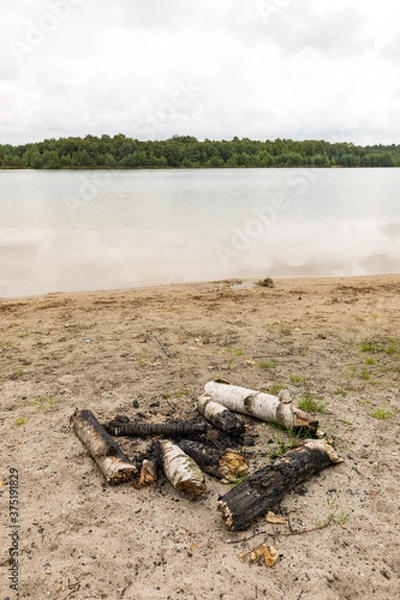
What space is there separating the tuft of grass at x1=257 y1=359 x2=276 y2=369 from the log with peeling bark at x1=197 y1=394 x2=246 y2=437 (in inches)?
55.8

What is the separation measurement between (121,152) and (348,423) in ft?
354

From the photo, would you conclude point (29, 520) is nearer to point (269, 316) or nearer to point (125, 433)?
point (125, 433)

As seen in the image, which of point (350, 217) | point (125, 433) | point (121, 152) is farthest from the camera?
point (121, 152)

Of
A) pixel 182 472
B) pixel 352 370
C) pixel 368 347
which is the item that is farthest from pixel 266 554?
pixel 368 347

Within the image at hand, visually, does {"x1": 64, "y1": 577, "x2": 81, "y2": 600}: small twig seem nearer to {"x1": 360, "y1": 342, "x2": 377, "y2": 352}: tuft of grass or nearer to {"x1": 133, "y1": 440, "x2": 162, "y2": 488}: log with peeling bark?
{"x1": 133, "y1": 440, "x2": 162, "y2": 488}: log with peeling bark

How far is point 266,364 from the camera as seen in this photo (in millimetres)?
6199

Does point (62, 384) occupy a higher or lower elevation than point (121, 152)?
lower

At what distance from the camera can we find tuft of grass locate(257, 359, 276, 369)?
6.14 metres

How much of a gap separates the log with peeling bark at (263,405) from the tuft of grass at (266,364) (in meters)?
1.05

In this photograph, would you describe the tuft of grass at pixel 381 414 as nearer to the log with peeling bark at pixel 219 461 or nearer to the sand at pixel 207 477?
the sand at pixel 207 477

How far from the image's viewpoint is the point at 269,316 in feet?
28.4

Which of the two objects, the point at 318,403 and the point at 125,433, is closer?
the point at 125,433

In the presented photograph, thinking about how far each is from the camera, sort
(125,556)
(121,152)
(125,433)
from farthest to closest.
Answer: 1. (121,152)
2. (125,433)
3. (125,556)

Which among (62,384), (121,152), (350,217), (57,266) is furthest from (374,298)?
(121,152)
